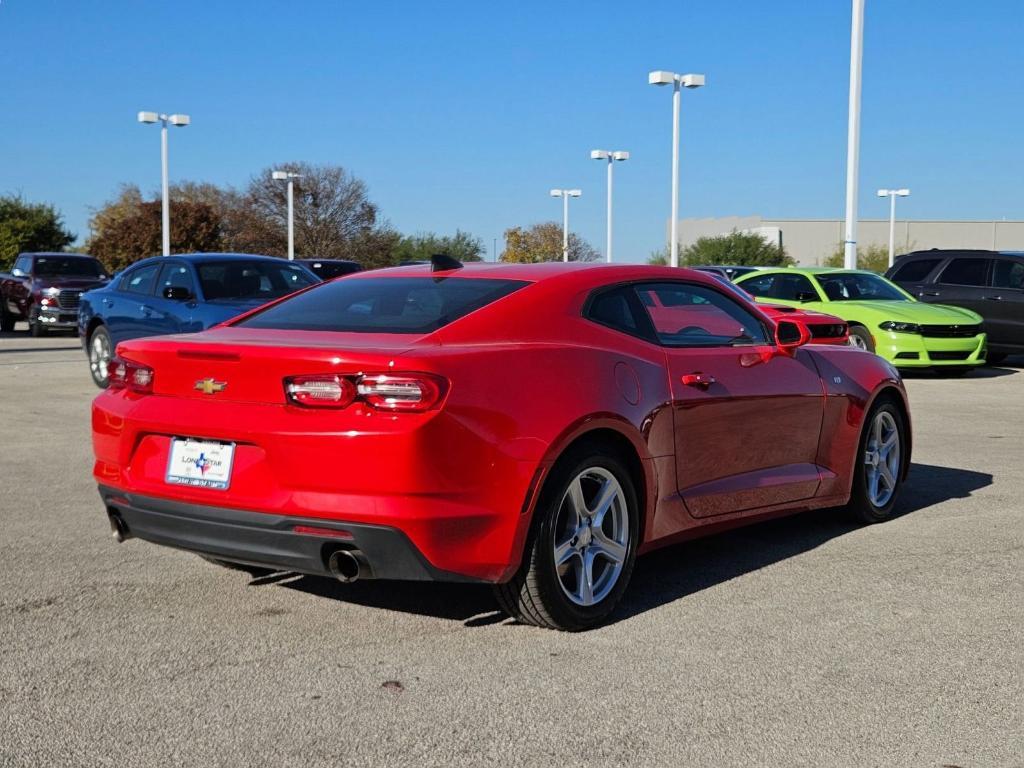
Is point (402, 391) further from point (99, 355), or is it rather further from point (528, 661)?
point (99, 355)

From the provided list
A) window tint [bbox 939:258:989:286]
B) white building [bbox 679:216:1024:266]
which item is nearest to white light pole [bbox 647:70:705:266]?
window tint [bbox 939:258:989:286]

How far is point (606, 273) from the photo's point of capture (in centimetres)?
556

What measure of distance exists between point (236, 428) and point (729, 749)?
2.01m

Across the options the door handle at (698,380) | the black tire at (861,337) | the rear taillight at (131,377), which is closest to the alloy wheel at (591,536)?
the door handle at (698,380)

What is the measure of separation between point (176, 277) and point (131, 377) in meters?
9.78

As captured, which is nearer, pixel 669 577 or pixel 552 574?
pixel 552 574

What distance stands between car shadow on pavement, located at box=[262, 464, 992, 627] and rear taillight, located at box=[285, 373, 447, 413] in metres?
1.08

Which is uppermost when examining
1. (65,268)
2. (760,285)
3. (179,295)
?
(65,268)

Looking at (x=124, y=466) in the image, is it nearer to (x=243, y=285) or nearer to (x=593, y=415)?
(x=593, y=415)

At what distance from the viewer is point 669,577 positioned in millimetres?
5887

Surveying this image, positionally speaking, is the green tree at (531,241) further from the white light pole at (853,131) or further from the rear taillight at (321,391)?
the rear taillight at (321,391)

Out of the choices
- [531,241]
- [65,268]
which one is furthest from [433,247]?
[65,268]

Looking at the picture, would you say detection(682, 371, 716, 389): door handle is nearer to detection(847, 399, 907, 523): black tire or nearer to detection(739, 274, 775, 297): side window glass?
detection(847, 399, 907, 523): black tire

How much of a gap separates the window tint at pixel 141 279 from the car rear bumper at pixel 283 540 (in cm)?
1048
